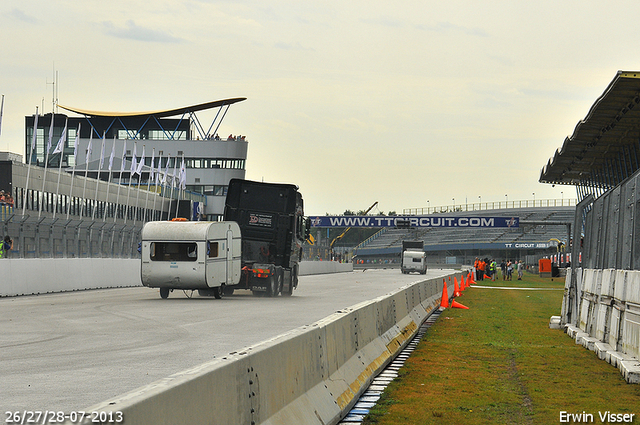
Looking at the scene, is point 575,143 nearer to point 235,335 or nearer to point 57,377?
point 235,335

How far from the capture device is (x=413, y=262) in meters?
84.8

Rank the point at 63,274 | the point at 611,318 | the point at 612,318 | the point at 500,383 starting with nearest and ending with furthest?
1. the point at 500,383
2. the point at 612,318
3. the point at 611,318
4. the point at 63,274

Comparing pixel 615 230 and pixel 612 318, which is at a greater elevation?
pixel 615 230

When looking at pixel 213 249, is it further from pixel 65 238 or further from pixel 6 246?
pixel 65 238

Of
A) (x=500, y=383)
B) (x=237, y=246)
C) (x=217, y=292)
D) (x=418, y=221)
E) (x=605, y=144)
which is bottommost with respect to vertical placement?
(x=217, y=292)

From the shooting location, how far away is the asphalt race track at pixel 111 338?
987 cm

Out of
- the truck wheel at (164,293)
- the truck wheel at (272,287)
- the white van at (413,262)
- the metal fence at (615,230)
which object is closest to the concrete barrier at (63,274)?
the truck wheel at (164,293)

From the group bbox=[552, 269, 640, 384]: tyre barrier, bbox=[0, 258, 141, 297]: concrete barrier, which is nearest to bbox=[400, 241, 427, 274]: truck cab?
bbox=[0, 258, 141, 297]: concrete barrier

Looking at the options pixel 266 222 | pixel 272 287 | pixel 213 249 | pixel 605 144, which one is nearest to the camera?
pixel 605 144

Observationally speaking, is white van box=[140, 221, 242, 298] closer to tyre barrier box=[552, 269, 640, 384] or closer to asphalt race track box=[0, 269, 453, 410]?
asphalt race track box=[0, 269, 453, 410]

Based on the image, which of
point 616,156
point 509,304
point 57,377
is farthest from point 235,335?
point 509,304

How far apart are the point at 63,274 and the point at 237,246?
7077mm

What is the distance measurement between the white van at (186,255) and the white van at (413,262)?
57402 millimetres

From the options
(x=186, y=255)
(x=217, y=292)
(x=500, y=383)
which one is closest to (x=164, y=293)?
(x=217, y=292)
